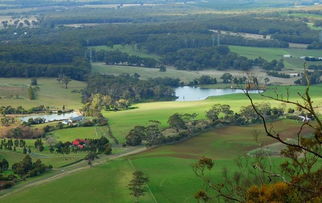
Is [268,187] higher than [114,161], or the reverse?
[268,187]

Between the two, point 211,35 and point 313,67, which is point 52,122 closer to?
point 313,67

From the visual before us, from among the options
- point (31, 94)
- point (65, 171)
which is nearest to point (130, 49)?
point (31, 94)

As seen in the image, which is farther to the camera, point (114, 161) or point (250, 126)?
point (250, 126)

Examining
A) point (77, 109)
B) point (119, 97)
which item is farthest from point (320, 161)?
point (119, 97)

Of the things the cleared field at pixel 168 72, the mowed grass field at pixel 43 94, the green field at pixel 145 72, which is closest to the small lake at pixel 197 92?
the cleared field at pixel 168 72

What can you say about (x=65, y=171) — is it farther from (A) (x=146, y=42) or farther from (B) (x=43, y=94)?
(A) (x=146, y=42)

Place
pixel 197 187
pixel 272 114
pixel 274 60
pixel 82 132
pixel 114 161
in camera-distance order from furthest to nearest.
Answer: pixel 274 60 < pixel 272 114 < pixel 82 132 < pixel 114 161 < pixel 197 187

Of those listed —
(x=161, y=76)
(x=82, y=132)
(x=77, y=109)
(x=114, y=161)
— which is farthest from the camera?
(x=161, y=76)
